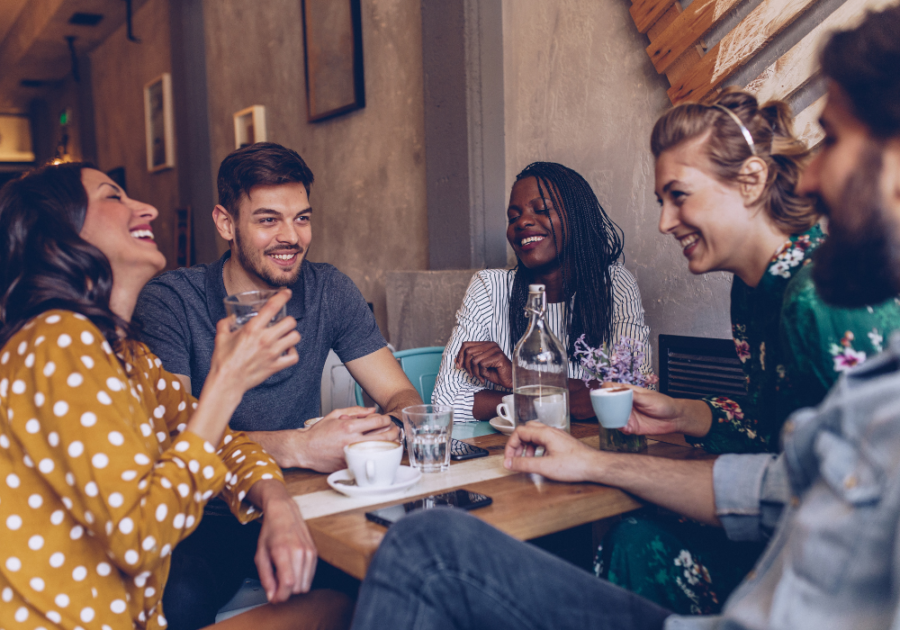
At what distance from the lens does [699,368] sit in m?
2.17

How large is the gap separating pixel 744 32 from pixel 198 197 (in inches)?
179

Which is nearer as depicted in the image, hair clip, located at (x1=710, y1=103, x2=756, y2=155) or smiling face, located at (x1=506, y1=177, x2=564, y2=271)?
hair clip, located at (x1=710, y1=103, x2=756, y2=155)

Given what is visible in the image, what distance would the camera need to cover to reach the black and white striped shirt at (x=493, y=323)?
205 cm

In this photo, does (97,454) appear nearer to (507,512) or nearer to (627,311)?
(507,512)

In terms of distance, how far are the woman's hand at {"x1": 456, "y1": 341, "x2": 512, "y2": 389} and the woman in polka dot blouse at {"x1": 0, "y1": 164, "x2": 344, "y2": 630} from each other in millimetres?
901

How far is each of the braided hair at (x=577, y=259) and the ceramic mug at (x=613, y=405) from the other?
2.70 feet

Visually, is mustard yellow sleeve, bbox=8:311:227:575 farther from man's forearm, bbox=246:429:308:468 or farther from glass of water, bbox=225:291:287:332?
man's forearm, bbox=246:429:308:468

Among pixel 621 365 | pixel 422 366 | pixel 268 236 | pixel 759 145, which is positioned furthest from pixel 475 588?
pixel 422 366

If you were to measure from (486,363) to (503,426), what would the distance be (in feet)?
1.36

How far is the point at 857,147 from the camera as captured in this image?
0.77m

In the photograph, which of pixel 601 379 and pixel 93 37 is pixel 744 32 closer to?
pixel 601 379

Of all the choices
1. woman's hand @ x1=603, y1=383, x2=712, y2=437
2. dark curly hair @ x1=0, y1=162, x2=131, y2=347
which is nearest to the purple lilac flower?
woman's hand @ x1=603, y1=383, x2=712, y2=437

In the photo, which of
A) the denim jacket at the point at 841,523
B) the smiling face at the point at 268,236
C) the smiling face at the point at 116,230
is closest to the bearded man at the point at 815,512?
the denim jacket at the point at 841,523

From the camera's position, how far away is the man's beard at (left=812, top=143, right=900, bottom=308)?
2.45 feet
